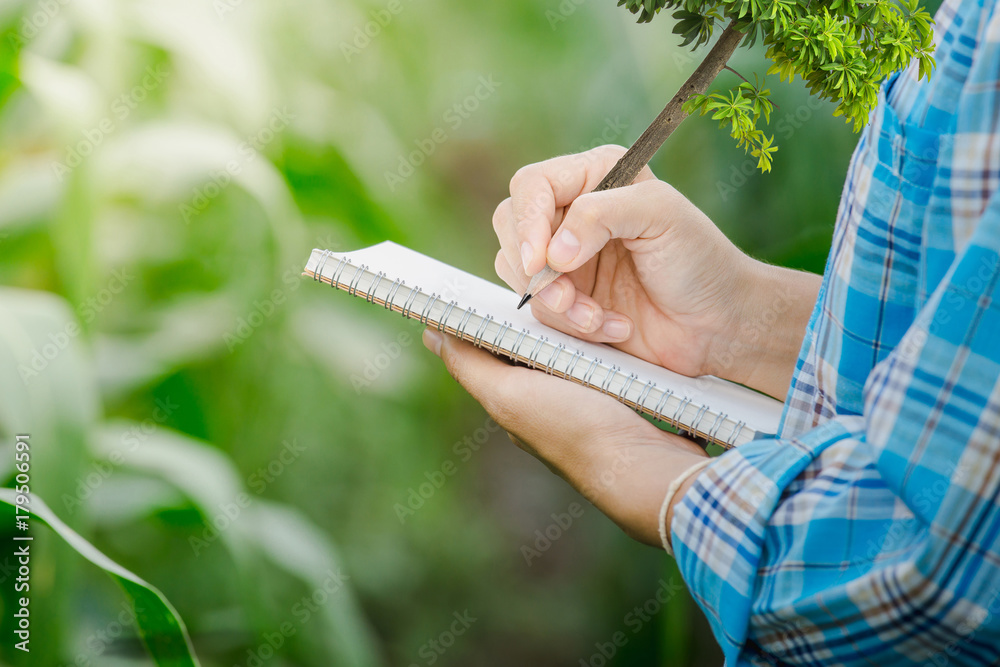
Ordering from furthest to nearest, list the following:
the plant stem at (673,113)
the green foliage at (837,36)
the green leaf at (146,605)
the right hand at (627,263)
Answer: the green leaf at (146,605), the right hand at (627,263), the plant stem at (673,113), the green foliage at (837,36)

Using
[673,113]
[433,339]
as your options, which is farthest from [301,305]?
[673,113]

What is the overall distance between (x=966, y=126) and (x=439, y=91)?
0.72 m

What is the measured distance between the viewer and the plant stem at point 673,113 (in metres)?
0.52

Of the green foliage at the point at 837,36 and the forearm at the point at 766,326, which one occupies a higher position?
the green foliage at the point at 837,36

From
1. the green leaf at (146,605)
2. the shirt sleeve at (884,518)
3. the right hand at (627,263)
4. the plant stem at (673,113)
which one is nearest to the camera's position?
the shirt sleeve at (884,518)

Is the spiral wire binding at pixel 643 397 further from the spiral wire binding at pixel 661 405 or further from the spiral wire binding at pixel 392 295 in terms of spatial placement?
the spiral wire binding at pixel 392 295

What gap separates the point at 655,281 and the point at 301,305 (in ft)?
1.60

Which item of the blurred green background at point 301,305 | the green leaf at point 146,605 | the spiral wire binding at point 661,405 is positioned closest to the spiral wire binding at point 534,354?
the spiral wire binding at point 661,405

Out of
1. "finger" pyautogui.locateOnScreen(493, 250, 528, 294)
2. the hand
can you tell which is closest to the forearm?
the hand

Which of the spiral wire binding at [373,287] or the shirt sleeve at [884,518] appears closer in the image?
the shirt sleeve at [884,518]

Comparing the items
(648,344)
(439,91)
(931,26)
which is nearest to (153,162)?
(439,91)

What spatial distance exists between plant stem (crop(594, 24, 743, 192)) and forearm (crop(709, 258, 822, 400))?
0.17 meters

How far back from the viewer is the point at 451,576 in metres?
1.02

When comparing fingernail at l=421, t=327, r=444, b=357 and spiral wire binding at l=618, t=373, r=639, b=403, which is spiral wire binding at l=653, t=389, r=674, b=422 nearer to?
spiral wire binding at l=618, t=373, r=639, b=403
